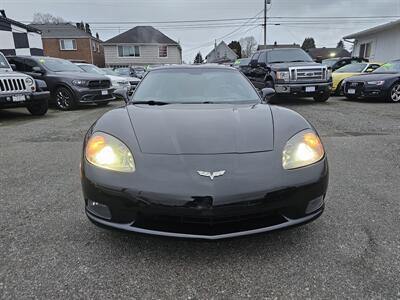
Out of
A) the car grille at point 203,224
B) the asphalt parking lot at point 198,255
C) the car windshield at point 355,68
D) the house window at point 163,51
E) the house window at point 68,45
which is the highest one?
the house window at point 68,45

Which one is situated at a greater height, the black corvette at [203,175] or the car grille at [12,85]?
the car grille at [12,85]

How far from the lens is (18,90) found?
7273 mm

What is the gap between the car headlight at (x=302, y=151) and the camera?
1.96 m

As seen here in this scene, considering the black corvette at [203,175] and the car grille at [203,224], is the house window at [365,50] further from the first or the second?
the car grille at [203,224]

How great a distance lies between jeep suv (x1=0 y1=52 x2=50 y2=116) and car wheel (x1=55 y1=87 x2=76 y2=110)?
110cm

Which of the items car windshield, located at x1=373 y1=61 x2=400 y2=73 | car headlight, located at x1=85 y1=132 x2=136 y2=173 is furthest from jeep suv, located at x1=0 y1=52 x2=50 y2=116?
car windshield, located at x1=373 y1=61 x2=400 y2=73

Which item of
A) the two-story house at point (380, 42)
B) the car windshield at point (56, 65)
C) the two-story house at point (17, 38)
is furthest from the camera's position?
the two-story house at point (380, 42)

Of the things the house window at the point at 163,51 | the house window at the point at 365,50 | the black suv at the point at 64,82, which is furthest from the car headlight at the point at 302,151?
the house window at the point at 163,51

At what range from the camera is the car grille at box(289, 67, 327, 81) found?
9.09m

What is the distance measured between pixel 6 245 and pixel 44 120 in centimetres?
619

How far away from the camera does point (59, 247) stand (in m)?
2.14

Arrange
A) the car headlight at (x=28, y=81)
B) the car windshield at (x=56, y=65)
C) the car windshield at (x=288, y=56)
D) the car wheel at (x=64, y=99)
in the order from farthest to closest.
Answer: the car windshield at (x=288, y=56)
the car windshield at (x=56, y=65)
the car wheel at (x=64, y=99)
the car headlight at (x=28, y=81)

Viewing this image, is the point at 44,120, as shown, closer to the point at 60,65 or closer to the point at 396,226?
the point at 60,65

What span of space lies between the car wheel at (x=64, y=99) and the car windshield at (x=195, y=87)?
6.47 metres
